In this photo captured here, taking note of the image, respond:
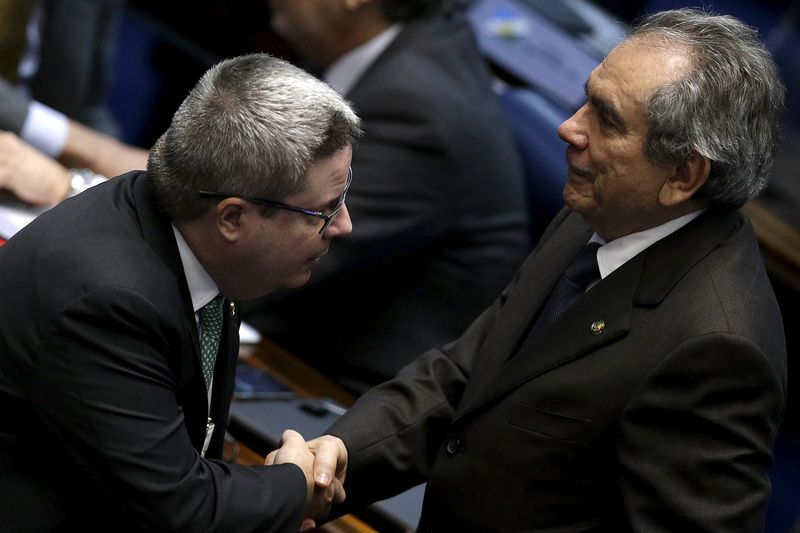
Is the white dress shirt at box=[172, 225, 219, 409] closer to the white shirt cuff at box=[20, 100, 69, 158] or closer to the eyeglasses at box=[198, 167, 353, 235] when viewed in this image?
the eyeglasses at box=[198, 167, 353, 235]

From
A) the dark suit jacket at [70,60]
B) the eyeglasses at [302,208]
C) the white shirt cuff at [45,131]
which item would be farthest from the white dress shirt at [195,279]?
the dark suit jacket at [70,60]

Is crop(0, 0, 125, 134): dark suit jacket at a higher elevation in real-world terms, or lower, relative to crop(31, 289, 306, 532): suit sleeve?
lower

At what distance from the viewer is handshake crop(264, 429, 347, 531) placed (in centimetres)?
198

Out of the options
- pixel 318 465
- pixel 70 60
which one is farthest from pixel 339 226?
pixel 70 60

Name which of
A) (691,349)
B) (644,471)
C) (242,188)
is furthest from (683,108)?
(242,188)

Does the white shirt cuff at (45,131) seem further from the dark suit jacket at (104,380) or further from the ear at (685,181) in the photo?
the ear at (685,181)

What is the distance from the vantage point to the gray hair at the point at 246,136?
1.71 m

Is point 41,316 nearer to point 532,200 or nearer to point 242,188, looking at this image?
point 242,188

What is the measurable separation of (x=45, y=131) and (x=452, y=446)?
5.21 feet

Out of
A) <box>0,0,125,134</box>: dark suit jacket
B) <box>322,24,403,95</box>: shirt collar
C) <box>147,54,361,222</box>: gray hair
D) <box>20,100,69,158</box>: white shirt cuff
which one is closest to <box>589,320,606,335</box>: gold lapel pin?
<box>147,54,361,222</box>: gray hair

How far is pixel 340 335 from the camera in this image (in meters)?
3.02

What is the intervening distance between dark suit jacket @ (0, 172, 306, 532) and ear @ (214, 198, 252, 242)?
0.26 ft

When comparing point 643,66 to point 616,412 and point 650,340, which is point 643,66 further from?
point 616,412

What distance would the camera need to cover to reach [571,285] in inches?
79.1
